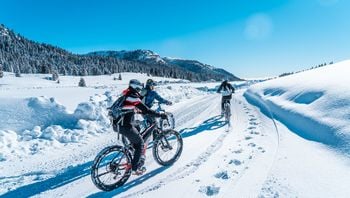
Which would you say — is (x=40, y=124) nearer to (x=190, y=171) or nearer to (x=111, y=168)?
(x=111, y=168)

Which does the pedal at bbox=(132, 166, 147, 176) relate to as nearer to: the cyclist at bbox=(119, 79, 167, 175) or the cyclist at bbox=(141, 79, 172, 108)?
the cyclist at bbox=(119, 79, 167, 175)

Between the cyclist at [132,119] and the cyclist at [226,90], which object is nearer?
the cyclist at [132,119]

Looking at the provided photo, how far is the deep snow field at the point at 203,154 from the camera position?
558 cm

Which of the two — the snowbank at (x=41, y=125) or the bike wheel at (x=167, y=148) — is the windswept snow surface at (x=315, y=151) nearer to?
the bike wheel at (x=167, y=148)

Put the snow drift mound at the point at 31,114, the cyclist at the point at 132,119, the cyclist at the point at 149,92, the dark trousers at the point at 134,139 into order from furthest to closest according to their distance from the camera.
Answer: the snow drift mound at the point at 31,114, the cyclist at the point at 149,92, the dark trousers at the point at 134,139, the cyclist at the point at 132,119

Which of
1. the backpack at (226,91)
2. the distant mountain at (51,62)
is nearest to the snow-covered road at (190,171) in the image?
the backpack at (226,91)

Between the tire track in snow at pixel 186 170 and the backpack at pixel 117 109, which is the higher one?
the backpack at pixel 117 109

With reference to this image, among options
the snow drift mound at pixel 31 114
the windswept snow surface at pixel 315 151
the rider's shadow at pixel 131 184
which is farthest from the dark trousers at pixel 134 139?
the snow drift mound at pixel 31 114

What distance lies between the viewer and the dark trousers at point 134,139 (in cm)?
599

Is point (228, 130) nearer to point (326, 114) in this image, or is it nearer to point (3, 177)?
point (326, 114)

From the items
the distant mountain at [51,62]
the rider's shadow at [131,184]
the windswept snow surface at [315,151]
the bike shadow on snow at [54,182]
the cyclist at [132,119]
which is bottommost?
the bike shadow on snow at [54,182]

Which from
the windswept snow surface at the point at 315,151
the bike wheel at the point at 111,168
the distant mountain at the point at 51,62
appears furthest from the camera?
the distant mountain at the point at 51,62

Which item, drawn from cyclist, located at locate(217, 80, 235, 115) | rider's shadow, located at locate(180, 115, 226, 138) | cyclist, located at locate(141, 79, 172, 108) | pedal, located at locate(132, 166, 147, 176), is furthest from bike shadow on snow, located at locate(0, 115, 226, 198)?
cyclist, located at locate(217, 80, 235, 115)

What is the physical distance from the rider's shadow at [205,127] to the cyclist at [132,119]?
4482mm
